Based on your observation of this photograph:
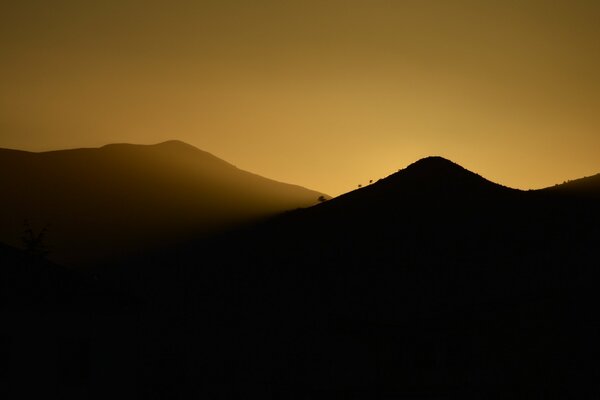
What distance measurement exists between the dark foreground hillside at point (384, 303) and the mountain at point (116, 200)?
120 ft

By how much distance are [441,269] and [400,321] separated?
13.0 m

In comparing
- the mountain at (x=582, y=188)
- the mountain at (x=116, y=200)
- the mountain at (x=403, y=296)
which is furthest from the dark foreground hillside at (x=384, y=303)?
the mountain at (x=116, y=200)

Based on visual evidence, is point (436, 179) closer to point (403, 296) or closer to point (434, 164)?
point (434, 164)

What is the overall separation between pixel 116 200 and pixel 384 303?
4056 inches

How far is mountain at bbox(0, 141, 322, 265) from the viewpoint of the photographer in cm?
11956

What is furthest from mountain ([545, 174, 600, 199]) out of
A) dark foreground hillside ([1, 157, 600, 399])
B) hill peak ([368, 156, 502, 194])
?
hill peak ([368, 156, 502, 194])

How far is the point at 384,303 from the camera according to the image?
167ft

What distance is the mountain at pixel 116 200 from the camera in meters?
120

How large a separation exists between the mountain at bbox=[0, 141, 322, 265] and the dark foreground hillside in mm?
36561

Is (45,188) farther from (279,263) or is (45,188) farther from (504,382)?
(504,382)

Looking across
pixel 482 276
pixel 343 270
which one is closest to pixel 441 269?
pixel 482 276

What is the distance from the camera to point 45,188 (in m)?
145

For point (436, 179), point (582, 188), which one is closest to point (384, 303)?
point (436, 179)

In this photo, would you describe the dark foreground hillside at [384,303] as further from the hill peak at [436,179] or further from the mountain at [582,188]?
the mountain at [582,188]
